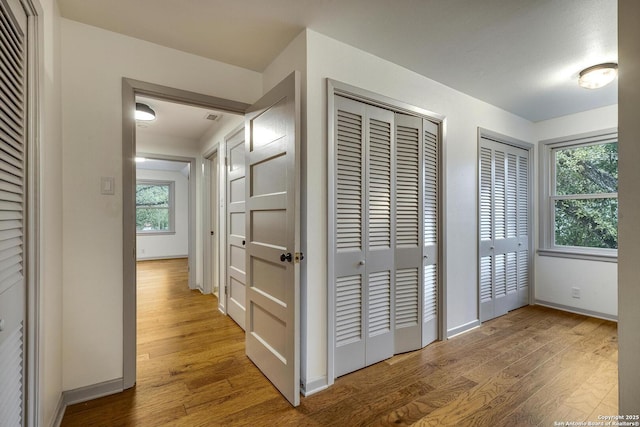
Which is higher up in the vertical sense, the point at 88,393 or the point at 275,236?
the point at 275,236

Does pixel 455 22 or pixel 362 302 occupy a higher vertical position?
pixel 455 22

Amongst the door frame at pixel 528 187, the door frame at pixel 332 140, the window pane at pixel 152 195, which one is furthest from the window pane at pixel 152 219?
the door frame at pixel 528 187

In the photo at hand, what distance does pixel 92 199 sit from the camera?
1800 millimetres

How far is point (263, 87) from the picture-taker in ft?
7.75

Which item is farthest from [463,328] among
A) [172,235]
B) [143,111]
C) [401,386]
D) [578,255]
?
[172,235]

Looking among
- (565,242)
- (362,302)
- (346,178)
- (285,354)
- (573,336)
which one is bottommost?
(573,336)

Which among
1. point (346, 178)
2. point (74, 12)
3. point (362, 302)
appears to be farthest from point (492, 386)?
point (74, 12)

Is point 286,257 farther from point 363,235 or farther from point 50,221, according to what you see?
point 50,221

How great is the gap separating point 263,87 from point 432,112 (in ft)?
4.83

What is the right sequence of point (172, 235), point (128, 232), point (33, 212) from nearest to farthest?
point (33, 212)
point (128, 232)
point (172, 235)

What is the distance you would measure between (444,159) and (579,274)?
2.39 metres

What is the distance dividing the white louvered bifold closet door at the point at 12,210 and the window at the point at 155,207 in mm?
6962

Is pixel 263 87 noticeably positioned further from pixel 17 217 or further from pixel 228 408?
pixel 228 408

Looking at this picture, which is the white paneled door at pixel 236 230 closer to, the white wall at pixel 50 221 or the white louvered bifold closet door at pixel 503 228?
the white wall at pixel 50 221
